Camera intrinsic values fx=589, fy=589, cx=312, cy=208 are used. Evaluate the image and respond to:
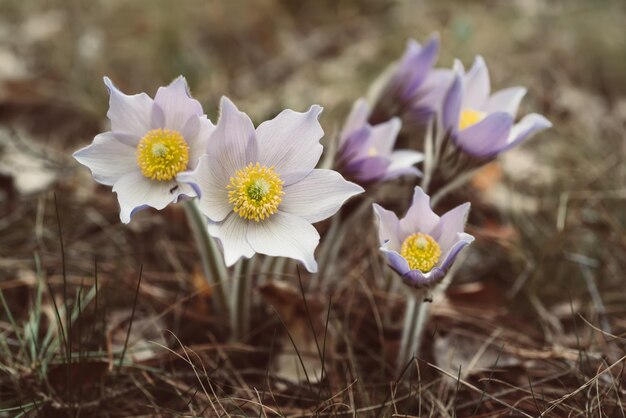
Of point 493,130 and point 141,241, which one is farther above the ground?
point 493,130

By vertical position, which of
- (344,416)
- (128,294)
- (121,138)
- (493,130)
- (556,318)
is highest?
(121,138)

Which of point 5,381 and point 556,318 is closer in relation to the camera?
point 5,381

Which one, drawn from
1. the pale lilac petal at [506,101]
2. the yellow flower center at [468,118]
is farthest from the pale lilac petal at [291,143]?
the pale lilac petal at [506,101]

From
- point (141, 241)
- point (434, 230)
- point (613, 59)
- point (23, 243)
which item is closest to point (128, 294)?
point (141, 241)

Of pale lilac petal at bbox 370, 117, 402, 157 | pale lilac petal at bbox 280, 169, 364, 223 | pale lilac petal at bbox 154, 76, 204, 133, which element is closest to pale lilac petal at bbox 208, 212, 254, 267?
pale lilac petal at bbox 280, 169, 364, 223

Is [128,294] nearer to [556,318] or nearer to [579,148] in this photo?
[556,318]
